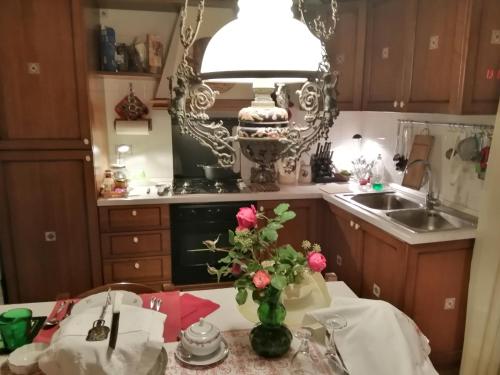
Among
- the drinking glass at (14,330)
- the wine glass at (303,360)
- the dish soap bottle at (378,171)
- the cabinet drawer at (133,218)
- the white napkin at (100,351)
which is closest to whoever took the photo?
the white napkin at (100,351)

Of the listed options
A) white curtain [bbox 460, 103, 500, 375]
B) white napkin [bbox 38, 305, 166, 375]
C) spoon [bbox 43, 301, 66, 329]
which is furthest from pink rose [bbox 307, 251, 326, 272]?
white curtain [bbox 460, 103, 500, 375]

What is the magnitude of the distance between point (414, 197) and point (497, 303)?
0.92m

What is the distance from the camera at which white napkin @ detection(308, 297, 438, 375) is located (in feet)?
3.67

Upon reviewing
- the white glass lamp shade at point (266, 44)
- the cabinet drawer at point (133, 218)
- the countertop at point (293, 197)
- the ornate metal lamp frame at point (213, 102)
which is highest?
the white glass lamp shade at point (266, 44)

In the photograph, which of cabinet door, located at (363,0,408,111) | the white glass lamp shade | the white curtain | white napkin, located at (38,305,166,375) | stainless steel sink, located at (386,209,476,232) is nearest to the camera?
the white glass lamp shade

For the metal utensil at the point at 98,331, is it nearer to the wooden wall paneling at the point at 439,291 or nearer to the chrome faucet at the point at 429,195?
the wooden wall paneling at the point at 439,291

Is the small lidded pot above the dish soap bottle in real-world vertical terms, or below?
below

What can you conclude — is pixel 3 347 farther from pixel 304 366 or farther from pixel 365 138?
pixel 365 138

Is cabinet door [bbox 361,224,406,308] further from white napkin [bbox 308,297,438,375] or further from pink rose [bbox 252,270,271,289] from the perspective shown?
pink rose [bbox 252,270,271,289]

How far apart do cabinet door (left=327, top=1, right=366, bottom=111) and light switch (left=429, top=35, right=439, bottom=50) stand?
2.21ft

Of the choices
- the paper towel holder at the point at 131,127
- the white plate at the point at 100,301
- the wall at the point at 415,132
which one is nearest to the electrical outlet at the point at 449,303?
the wall at the point at 415,132

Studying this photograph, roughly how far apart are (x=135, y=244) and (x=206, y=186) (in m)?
0.66

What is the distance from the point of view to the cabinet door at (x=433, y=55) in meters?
2.10

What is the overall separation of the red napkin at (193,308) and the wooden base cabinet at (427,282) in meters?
1.11
